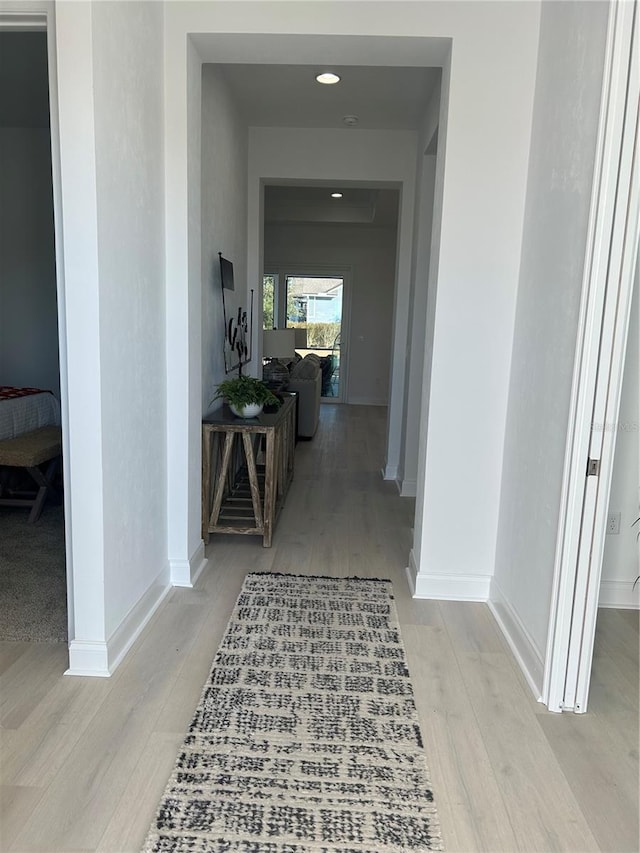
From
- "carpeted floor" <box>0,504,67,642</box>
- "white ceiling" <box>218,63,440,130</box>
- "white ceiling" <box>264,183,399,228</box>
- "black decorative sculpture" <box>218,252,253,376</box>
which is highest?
"white ceiling" <box>264,183,399,228</box>

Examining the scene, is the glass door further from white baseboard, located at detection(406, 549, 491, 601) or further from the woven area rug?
the woven area rug

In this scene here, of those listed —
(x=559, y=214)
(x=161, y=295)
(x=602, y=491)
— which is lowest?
(x=602, y=491)

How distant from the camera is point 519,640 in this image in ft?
7.50

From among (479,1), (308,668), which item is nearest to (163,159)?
(479,1)

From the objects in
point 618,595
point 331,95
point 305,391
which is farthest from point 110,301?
point 305,391

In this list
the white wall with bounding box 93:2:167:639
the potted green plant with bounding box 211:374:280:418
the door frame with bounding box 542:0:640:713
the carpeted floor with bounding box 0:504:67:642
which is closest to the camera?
the door frame with bounding box 542:0:640:713

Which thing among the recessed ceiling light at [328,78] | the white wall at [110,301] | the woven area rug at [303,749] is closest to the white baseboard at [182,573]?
the white wall at [110,301]

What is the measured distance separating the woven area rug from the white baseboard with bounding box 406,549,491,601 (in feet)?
1.03

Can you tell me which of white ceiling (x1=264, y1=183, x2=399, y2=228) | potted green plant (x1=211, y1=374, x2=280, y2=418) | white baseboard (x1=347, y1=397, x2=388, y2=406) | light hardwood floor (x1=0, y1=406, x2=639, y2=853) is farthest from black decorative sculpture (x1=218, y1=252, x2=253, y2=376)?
white baseboard (x1=347, y1=397, x2=388, y2=406)

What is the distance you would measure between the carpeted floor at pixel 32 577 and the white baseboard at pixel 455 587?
1578 millimetres

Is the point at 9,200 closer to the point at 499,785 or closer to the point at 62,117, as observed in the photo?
the point at 62,117

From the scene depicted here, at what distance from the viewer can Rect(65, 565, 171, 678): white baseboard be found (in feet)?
6.79

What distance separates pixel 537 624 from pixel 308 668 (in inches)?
33.2

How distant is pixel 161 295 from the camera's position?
2.57 metres
